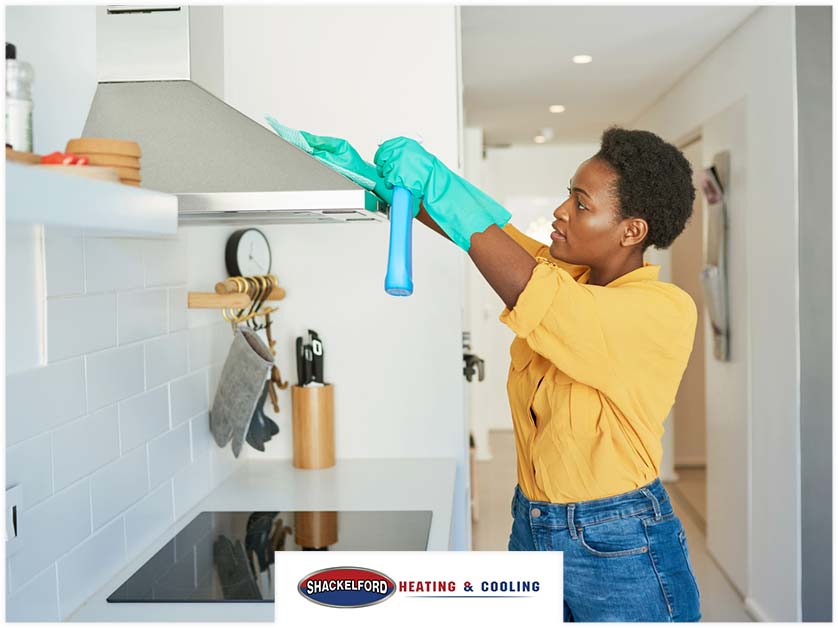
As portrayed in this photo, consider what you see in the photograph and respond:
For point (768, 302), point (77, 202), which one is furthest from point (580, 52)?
point (77, 202)

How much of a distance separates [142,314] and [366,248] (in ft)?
2.09

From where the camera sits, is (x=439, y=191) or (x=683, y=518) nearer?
(x=439, y=191)

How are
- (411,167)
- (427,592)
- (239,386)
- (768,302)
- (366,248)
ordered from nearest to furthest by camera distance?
(427,592)
(411,167)
(239,386)
(366,248)
(768,302)

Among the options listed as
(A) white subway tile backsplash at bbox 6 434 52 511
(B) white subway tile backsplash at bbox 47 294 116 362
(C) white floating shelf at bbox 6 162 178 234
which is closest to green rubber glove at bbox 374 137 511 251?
(C) white floating shelf at bbox 6 162 178 234

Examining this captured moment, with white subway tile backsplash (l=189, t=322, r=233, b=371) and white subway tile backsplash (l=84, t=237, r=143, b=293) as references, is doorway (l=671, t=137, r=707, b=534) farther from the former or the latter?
white subway tile backsplash (l=84, t=237, r=143, b=293)

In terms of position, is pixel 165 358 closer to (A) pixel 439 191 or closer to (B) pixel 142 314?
(B) pixel 142 314

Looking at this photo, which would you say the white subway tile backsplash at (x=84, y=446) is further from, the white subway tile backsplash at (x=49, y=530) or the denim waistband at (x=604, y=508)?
the denim waistband at (x=604, y=508)

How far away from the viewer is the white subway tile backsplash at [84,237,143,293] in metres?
1.37

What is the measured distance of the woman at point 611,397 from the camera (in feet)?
4.10

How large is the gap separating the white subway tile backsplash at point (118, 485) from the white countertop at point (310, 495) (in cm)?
11

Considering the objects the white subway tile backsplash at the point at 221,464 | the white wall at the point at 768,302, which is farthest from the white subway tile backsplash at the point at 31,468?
the white wall at the point at 768,302

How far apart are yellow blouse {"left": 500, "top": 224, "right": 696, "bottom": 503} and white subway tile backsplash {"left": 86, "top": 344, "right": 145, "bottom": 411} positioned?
68cm

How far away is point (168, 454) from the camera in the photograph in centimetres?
170

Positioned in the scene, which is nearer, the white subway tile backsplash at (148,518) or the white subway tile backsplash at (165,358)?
the white subway tile backsplash at (148,518)
